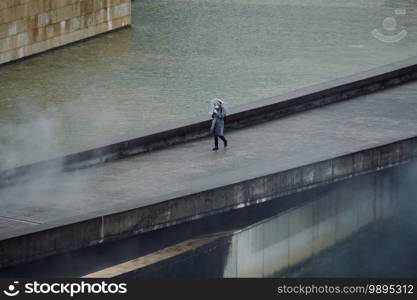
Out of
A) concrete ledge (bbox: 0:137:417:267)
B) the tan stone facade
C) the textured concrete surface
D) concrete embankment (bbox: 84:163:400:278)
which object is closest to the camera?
concrete ledge (bbox: 0:137:417:267)

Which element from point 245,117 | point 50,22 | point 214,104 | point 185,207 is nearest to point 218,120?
point 214,104

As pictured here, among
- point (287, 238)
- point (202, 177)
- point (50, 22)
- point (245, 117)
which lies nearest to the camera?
point (202, 177)

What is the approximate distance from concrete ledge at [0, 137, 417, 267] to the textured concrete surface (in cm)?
1

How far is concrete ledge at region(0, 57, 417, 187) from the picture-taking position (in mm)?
21391

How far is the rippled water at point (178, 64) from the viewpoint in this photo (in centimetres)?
2494

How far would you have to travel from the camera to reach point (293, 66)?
3028cm

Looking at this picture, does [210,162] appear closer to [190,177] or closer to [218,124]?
[218,124]

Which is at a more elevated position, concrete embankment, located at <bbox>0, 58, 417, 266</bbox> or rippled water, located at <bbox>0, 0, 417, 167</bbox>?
rippled water, located at <bbox>0, 0, 417, 167</bbox>

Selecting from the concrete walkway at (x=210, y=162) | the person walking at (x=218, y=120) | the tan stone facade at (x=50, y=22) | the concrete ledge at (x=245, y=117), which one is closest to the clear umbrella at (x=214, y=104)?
the person walking at (x=218, y=120)

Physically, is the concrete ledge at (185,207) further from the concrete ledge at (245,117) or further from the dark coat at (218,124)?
the concrete ledge at (245,117)

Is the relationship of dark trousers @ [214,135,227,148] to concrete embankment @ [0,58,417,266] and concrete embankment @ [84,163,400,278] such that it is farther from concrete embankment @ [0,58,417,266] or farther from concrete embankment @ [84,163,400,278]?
concrete embankment @ [84,163,400,278]

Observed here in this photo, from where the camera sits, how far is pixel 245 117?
2436 centimetres

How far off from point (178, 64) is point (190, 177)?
9.60 metres

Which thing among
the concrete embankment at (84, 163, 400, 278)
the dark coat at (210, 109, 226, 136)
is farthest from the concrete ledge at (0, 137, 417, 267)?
the dark coat at (210, 109, 226, 136)
